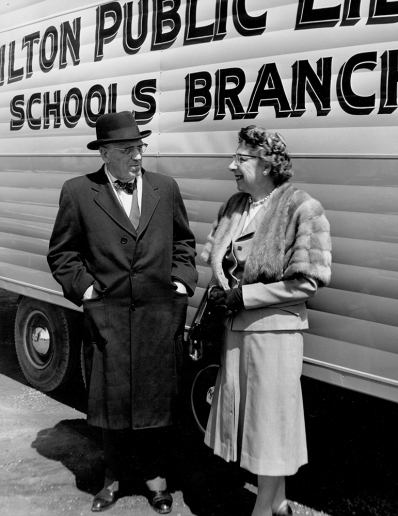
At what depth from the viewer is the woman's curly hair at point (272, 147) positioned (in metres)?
3.06

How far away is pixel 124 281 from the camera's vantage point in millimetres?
3379

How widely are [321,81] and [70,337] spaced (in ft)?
9.56

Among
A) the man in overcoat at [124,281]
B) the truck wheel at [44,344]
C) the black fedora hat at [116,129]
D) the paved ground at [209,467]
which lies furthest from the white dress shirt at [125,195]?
the truck wheel at [44,344]

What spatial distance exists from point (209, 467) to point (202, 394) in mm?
446

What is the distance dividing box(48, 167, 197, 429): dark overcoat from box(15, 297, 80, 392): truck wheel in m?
1.69

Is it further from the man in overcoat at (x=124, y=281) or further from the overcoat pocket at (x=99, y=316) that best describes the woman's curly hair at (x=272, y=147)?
the overcoat pocket at (x=99, y=316)

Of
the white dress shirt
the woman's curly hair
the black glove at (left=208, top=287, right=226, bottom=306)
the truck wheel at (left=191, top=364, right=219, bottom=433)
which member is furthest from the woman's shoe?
the woman's curly hair

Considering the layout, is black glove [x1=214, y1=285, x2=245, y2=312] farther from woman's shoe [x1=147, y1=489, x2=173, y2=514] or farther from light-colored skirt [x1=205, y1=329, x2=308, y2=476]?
woman's shoe [x1=147, y1=489, x2=173, y2=514]

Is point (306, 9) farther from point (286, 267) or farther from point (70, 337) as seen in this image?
point (70, 337)

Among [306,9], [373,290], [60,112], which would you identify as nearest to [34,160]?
[60,112]

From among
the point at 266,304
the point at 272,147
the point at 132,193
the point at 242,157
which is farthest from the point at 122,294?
the point at 272,147

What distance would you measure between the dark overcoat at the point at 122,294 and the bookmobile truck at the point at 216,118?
1.42 ft

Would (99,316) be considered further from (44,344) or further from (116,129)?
(44,344)

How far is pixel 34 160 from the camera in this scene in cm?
503
